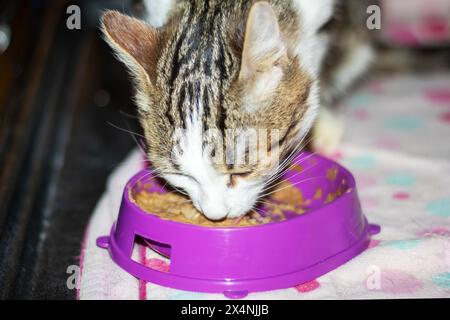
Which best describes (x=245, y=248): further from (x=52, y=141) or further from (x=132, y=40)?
(x=52, y=141)

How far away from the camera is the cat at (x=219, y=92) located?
1184 millimetres

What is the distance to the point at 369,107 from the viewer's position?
7.27 feet

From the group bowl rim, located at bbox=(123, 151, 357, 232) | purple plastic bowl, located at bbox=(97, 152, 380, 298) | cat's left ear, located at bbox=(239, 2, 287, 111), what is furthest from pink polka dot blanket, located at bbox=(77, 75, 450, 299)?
cat's left ear, located at bbox=(239, 2, 287, 111)

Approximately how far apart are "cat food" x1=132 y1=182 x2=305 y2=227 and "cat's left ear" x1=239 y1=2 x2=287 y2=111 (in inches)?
9.5

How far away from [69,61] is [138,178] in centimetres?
105

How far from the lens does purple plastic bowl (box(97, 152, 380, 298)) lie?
1.21 m

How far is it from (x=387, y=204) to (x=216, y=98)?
2.00ft

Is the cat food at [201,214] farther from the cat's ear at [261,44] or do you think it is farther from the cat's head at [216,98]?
the cat's ear at [261,44]

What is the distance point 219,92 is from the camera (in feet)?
3.94

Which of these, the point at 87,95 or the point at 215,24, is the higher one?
the point at 215,24

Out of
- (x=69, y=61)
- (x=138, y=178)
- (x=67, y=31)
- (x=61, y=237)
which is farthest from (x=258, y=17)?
(x=67, y=31)

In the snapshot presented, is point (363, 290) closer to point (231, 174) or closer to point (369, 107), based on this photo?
point (231, 174)

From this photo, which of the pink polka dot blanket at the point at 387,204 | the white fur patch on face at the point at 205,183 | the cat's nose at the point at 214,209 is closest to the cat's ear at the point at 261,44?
the white fur patch on face at the point at 205,183

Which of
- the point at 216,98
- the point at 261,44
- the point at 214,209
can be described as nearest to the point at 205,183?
the point at 214,209
